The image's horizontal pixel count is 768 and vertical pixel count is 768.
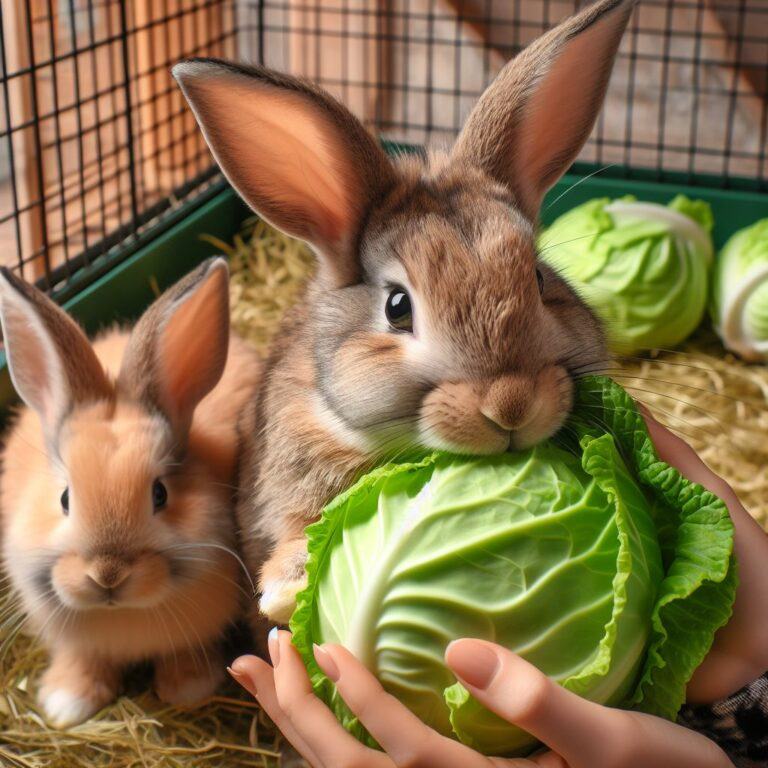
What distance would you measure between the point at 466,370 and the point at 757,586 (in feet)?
1.97

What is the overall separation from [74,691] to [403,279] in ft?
3.86

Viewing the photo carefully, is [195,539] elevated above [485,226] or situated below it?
Answer: below

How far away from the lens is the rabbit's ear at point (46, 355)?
220 cm

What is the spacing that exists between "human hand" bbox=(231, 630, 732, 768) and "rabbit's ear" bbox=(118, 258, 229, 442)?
29.8 inches

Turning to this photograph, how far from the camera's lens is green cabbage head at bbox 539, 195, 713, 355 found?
3.60 metres

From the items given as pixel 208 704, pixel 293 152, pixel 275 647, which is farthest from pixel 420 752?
pixel 293 152

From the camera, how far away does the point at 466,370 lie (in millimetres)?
1616

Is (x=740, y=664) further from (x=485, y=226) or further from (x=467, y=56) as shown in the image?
(x=467, y=56)

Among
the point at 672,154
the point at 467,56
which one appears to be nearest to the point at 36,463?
the point at 467,56

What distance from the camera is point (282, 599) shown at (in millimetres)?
1769

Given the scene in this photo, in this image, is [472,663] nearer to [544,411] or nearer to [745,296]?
[544,411]

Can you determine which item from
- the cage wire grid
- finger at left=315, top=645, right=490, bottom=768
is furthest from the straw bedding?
the cage wire grid

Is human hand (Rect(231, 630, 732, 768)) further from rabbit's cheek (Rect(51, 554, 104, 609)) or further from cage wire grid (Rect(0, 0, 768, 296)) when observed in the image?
cage wire grid (Rect(0, 0, 768, 296))

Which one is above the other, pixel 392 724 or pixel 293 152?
pixel 293 152
